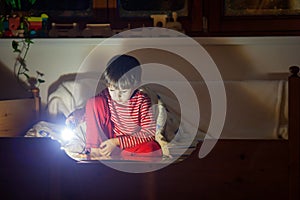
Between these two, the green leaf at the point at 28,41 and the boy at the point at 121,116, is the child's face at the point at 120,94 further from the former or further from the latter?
the green leaf at the point at 28,41

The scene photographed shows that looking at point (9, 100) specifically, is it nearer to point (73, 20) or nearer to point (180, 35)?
point (73, 20)

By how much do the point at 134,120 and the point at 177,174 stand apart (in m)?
0.59

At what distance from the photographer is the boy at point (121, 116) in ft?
5.80

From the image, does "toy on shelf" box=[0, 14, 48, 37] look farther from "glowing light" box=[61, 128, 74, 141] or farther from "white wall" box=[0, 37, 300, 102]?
"glowing light" box=[61, 128, 74, 141]

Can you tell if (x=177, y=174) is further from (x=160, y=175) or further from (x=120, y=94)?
(x=120, y=94)

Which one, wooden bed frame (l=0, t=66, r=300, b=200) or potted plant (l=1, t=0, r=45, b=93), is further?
potted plant (l=1, t=0, r=45, b=93)

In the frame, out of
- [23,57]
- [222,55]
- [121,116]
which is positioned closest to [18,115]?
[23,57]

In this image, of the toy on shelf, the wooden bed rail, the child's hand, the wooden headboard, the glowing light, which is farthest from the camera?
the toy on shelf

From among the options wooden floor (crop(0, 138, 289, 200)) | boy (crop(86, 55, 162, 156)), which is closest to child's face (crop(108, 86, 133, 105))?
boy (crop(86, 55, 162, 156))

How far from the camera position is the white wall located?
233 centimetres

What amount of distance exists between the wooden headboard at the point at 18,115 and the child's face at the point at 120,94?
627mm

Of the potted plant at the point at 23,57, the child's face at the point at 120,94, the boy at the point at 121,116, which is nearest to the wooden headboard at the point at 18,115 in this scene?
the potted plant at the point at 23,57

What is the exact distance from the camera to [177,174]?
4.24 feet

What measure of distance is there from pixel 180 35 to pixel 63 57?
59cm
